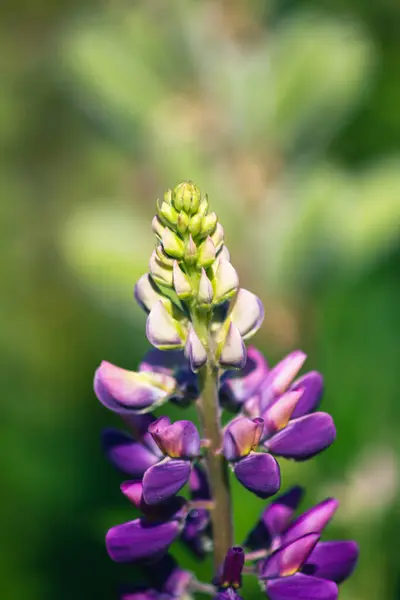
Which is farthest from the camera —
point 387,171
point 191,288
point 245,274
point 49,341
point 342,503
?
point 49,341

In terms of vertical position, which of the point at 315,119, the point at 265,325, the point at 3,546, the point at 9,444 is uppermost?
the point at 315,119

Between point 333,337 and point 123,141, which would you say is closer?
point 333,337

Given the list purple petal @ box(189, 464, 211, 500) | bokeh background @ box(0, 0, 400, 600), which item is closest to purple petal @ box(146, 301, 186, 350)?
purple petal @ box(189, 464, 211, 500)

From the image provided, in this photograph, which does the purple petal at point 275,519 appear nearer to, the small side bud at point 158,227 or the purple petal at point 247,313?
the purple petal at point 247,313

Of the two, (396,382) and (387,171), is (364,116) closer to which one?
(387,171)

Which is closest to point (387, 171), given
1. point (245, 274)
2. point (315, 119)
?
point (315, 119)

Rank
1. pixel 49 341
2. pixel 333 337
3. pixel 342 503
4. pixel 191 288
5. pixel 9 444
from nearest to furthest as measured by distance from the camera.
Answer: pixel 191 288, pixel 342 503, pixel 333 337, pixel 9 444, pixel 49 341

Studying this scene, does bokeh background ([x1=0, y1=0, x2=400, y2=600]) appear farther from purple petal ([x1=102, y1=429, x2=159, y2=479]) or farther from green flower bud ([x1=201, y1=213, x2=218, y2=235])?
green flower bud ([x1=201, y1=213, x2=218, y2=235])

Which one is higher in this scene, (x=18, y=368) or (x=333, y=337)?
(x=333, y=337)
